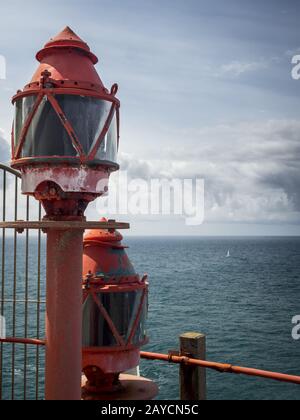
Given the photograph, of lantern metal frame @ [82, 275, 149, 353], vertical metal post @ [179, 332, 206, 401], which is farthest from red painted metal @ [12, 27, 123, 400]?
vertical metal post @ [179, 332, 206, 401]

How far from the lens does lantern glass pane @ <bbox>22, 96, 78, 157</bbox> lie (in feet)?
18.5

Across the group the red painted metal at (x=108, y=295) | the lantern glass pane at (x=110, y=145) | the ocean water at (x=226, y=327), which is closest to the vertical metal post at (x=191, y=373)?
the red painted metal at (x=108, y=295)

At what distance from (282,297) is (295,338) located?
32.7 metres

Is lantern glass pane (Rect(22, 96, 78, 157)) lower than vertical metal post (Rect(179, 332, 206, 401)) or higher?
higher

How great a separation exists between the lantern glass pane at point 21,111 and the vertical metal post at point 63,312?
1339mm

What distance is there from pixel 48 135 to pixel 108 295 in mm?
2571

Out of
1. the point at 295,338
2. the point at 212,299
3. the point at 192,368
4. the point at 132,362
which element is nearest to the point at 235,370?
the point at 192,368

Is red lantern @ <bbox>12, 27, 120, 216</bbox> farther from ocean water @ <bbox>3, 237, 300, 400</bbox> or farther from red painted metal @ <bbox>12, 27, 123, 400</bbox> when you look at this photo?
ocean water @ <bbox>3, 237, 300, 400</bbox>

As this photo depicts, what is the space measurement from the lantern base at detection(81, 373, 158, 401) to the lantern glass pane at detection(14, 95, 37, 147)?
400 cm

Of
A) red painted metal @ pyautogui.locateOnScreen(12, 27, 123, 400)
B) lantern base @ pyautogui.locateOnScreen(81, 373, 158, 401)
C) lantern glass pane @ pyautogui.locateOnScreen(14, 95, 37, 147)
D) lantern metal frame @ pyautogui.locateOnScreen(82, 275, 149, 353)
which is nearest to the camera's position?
red painted metal @ pyautogui.locateOnScreen(12, 27, 123, 400)

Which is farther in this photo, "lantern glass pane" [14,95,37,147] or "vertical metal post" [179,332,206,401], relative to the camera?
"vertical metal post" [179,332,206,401]

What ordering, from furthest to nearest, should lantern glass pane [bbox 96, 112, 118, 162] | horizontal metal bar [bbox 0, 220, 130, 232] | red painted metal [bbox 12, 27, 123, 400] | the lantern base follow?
the lantern base, lantern glass pane [bbox 96, 112, 118, 162], red painted metal [bbox 12, 27, 123, 400], horizontal metal bar [bbox 0, 220, 130, 232]

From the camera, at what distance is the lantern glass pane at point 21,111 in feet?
19.0

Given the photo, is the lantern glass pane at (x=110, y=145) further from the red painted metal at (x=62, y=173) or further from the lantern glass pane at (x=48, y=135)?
the lantern glass pane at (x=48, y=135)
